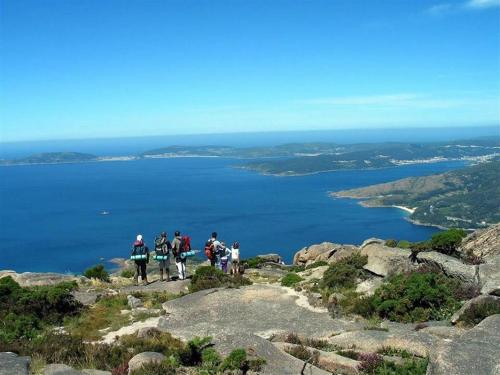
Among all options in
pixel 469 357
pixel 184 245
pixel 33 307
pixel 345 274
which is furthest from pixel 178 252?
pixel 469 357

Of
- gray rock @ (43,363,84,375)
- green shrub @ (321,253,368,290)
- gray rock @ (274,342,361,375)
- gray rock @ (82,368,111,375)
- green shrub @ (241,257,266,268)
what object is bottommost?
green shrub @ (241,257,266,268)

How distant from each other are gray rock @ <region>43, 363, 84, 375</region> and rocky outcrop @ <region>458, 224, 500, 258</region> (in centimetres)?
1742

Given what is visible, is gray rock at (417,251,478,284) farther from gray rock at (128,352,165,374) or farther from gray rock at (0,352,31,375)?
gray rock at (0,352,31,375)

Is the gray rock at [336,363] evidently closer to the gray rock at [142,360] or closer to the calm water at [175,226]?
the gray rock at [142,360]

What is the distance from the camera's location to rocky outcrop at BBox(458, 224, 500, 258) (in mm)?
20114

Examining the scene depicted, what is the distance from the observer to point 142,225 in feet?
491

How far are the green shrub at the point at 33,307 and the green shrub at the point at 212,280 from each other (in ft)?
15.2

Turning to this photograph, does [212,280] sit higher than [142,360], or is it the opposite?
[142,360]

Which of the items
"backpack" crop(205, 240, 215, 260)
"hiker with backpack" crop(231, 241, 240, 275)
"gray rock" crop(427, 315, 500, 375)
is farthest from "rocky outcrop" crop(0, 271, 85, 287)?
"gray rock" crop(427, 315, 500, 375)

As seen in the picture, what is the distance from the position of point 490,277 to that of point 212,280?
34.2ft

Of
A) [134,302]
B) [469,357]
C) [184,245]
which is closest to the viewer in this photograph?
[469,357]

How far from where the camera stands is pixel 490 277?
15117mm

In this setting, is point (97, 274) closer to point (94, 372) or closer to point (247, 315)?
point (247, 315)

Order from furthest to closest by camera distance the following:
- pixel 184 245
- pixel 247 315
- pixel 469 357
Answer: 1. pixel 184 245
2. pixel 247 315
3. pixel 469 357
